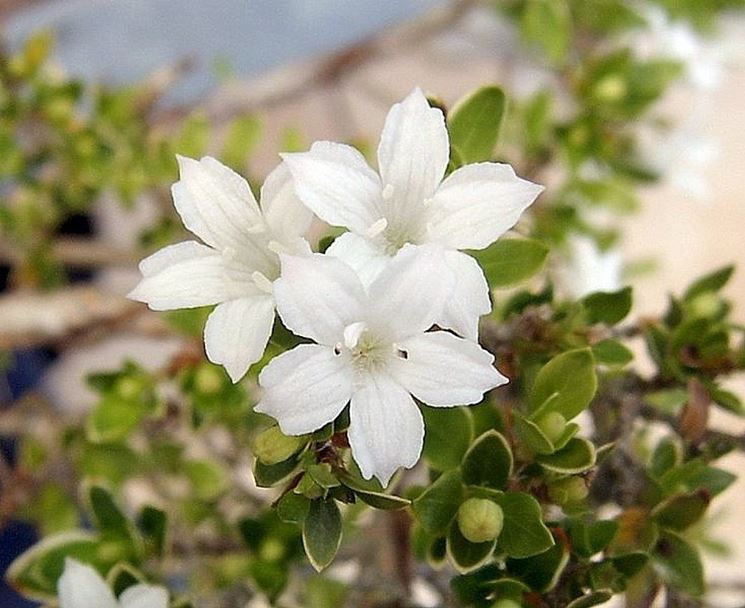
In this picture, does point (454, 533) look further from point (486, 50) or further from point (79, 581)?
point (486, 50)

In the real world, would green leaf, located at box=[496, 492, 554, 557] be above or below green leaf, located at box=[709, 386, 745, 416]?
above

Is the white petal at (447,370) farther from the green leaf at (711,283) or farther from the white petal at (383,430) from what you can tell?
the green leaf at (711,283)

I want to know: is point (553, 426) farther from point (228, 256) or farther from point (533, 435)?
point (228, 256)

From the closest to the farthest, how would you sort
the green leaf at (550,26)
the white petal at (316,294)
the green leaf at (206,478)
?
the white petal at (316,294), the green leaf at (206,478), the green leaf at (550,26)

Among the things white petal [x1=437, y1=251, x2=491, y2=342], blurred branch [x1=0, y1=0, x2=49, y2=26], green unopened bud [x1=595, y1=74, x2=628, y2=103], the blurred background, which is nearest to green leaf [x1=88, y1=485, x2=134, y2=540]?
the blurred background

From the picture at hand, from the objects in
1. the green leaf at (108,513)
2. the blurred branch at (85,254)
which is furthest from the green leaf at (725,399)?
the blurred branch at (85,254)

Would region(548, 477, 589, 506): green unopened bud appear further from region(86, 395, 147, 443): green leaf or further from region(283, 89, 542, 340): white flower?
region(86, 395, 147, 443): green leaf

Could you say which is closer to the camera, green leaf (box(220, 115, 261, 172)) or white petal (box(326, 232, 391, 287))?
white petal (box(326, 232, 391, 287))
